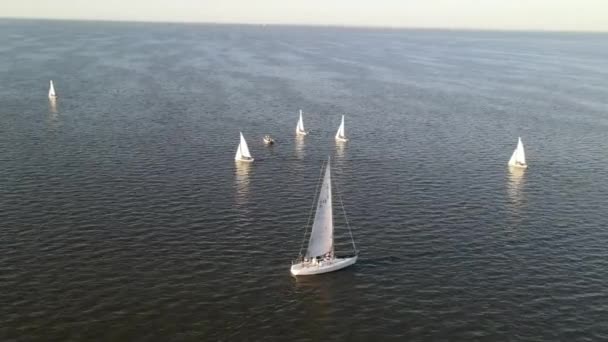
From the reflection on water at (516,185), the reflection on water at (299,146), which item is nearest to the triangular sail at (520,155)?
the reflection on water at (516,185)

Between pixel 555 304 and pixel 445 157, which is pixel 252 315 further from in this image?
pixel 445 157

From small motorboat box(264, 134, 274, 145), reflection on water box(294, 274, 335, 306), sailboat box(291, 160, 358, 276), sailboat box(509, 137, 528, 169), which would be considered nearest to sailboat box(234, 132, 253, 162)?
small motorboat box(264, 134, 274, 145)

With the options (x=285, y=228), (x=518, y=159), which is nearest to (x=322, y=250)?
(x=285, y=228)

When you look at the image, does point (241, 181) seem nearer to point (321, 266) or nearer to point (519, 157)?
point (321, 266)

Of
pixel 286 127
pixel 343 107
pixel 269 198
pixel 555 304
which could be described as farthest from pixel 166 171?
pixel 343 107

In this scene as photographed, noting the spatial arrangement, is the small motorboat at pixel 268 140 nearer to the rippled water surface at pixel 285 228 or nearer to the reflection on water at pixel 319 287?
the rippled water surface at pixel 285 228

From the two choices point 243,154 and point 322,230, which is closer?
point 322,230
